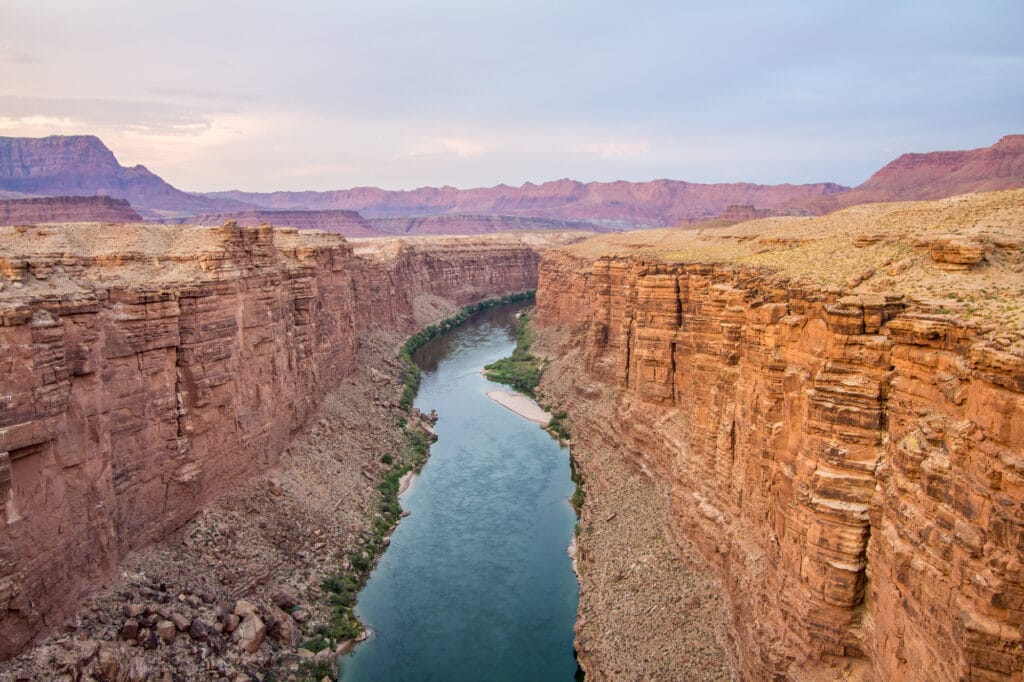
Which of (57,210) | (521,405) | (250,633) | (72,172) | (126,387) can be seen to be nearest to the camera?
(126,387)

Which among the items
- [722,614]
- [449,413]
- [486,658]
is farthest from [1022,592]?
[449,413]

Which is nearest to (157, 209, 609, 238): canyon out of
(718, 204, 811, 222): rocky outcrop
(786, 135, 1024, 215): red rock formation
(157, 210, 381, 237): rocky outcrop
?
(157, 210, 381, 237): rocky outcrop

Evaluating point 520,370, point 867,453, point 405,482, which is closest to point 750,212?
point 520,370

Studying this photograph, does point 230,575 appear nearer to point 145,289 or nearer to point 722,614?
point 145,289

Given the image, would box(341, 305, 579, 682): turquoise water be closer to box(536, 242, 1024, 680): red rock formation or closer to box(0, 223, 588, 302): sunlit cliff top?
box(536, 242, 1024, 680): red rock formation

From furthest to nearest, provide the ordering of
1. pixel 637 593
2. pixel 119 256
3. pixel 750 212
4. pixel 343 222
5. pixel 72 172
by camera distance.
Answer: pixel 343 222, pixel 72 172, pixel 750 212, pixel 637 593, pixel 119 256

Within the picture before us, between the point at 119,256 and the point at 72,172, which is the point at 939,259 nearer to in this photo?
the point at 119,256
